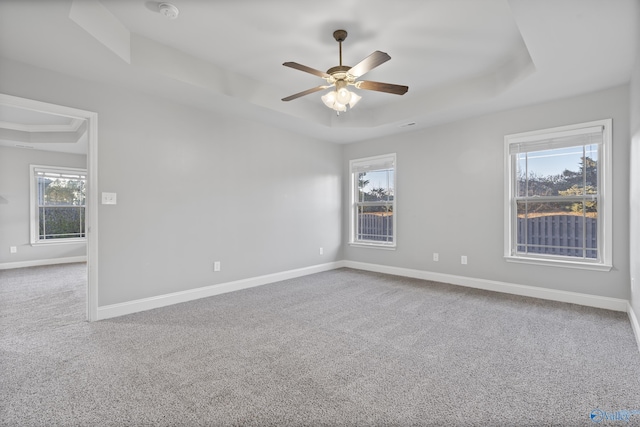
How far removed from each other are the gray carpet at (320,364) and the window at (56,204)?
346 cm

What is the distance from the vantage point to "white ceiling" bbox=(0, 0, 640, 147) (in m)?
2.25

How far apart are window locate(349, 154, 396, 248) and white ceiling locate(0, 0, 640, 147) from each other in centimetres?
167

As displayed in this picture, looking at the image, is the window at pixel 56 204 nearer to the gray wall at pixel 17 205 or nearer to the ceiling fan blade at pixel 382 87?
the gray wall at pixel 17 205

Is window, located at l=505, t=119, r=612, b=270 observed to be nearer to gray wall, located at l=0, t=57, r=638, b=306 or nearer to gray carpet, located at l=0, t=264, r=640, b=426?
gray wall, located at l=0, t=57, r=638, b=306

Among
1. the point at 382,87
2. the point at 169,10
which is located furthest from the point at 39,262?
the point at 382,87

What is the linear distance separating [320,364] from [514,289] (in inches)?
123

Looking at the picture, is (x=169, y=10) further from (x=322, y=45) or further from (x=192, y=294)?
(x=192, y=294)

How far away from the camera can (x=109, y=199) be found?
3197 millimetres

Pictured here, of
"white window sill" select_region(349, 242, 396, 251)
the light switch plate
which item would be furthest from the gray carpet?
"white window sill" select_region(349, 242, 396, 251)

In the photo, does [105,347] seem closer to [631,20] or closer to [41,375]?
[41,375]

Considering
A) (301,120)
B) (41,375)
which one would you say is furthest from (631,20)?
(41,375)

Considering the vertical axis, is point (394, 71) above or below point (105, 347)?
above

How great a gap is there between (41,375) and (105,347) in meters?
0.44

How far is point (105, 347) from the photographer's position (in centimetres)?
248
